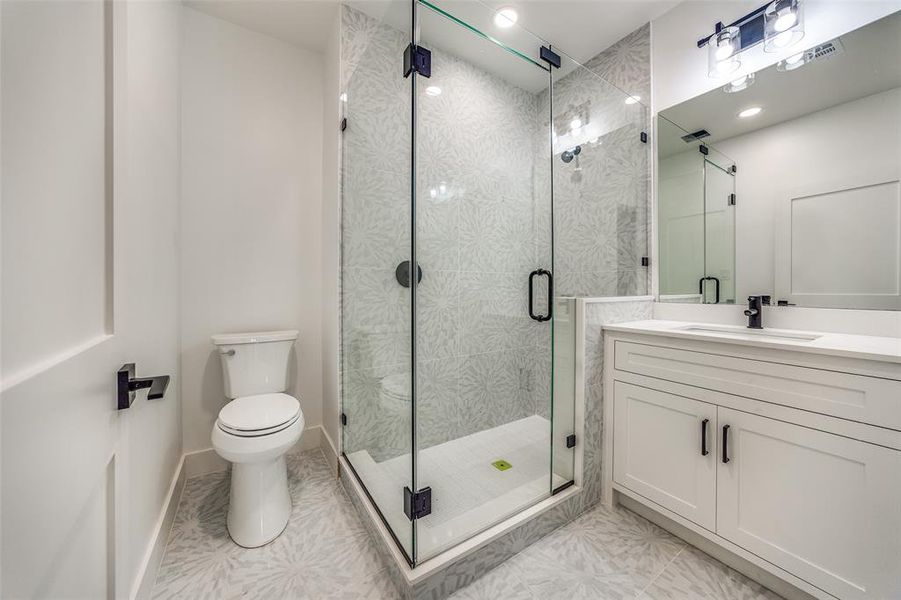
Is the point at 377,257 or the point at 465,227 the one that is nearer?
the point at 377,257

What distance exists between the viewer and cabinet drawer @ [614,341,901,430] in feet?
3.23

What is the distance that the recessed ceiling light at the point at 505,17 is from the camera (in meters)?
1.78

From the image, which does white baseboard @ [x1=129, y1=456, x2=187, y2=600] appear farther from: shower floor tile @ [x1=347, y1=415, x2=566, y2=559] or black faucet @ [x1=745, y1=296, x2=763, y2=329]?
black faucet @ [x1=745, y1=296, x2=763, y2=329]

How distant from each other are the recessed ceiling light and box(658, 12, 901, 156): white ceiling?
1056mm

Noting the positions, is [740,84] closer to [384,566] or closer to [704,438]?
[704,438]

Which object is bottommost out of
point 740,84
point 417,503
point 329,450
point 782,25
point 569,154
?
point 329,450

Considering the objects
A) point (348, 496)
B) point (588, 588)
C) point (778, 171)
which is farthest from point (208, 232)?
point (778, 171)

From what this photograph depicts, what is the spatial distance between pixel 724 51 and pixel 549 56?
880 mm

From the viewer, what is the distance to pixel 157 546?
127cm

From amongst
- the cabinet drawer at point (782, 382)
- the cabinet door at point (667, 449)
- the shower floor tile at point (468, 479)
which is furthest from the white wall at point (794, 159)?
the shower floor tile at point (468, 479)

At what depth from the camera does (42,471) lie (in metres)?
0.45

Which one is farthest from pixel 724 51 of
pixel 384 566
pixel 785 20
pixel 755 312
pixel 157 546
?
pixel 157 546

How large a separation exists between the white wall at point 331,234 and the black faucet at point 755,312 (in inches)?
82.7

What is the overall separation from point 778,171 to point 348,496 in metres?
2.64
